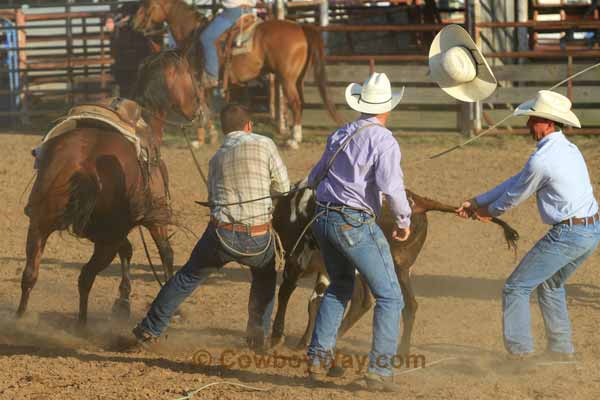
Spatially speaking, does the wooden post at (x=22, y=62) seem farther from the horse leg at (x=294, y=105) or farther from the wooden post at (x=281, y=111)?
the horse leg at (x=294, y=105)

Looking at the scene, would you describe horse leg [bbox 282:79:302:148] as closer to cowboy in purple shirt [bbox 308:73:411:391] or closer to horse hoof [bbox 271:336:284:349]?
horse hoof [bbox 271:336:284:349]

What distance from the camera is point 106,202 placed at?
650cm

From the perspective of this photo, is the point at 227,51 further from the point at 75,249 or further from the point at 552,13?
the point at 552,13

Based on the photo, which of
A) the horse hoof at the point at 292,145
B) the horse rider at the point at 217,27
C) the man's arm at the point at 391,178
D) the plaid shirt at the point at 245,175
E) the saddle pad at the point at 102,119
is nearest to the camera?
the man's arm at the point at 391,178

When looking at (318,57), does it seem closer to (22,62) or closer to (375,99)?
(22,62)

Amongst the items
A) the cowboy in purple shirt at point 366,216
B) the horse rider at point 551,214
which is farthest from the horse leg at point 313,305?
the horse rider at point 551,214

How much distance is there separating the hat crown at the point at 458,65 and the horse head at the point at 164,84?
7.78ft

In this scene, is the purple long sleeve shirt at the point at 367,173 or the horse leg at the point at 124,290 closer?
the purple long sleeve shirt at the point at 367,173

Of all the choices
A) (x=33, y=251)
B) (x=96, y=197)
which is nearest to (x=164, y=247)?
(x=96, y=197)

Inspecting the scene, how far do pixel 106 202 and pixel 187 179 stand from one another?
226 inches

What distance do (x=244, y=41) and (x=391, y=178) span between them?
963cm

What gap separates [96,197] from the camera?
20.8 ft

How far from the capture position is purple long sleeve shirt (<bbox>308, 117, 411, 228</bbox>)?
500 centimetres

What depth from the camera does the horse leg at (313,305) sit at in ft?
20.2
